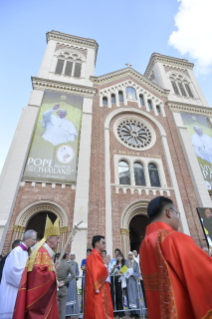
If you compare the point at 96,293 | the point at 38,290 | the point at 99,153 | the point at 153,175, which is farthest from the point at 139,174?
the point at 38,290

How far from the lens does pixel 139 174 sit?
13.9 metres

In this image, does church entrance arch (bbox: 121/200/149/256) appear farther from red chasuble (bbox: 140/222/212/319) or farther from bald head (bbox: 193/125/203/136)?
red chasuble (bbox: 140/222/212/319)

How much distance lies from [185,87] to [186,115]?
5529mm

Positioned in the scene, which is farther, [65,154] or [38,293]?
[65,154]

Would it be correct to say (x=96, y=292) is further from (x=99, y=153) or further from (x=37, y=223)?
(x=37, y=223)

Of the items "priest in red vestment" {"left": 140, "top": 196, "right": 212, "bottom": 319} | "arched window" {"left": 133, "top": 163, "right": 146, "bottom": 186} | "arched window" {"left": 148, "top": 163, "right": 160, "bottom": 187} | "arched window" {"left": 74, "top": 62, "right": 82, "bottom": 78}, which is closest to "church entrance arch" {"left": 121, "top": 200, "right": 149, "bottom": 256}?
"arched window" {"left": 133, "top": 163, "right": 146, "bottom": 186}

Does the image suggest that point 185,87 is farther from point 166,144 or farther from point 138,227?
point 138,227

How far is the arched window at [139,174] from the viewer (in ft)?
44.8

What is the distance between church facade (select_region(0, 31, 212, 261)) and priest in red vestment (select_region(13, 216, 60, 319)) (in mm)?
7223

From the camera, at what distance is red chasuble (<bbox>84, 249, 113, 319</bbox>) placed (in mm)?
3230

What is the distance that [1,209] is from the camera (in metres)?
9.67

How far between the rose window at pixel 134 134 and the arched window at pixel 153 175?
185 cm

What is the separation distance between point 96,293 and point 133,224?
13.3 m

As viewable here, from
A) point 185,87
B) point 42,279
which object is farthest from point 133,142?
point 42,279
